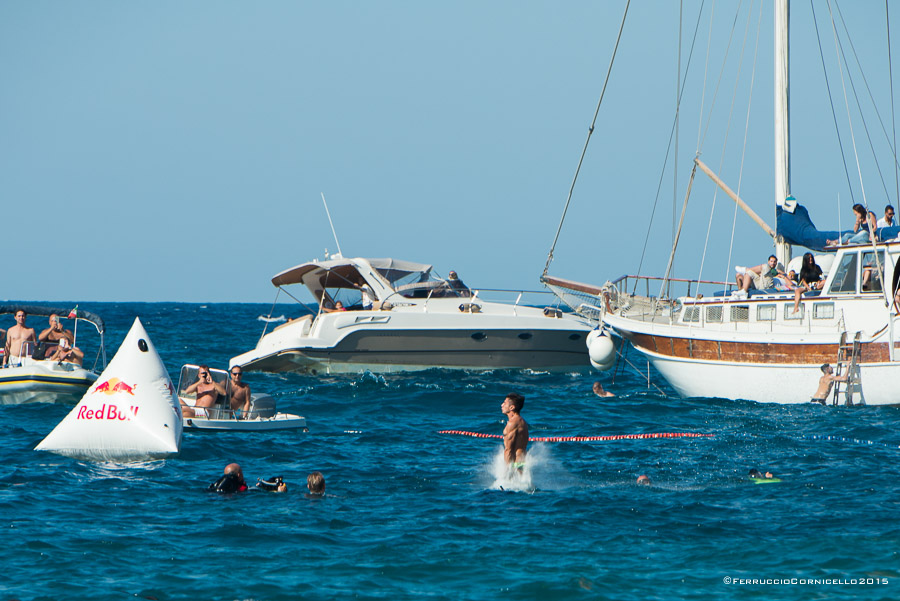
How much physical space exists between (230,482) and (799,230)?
599 inches

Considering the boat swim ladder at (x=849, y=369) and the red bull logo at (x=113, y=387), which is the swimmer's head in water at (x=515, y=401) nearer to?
the red bull logo at (x=113, y=387)

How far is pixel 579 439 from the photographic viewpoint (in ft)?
63.3

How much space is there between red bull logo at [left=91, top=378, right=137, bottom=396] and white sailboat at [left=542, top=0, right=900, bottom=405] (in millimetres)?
12362

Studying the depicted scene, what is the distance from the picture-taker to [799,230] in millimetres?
23500

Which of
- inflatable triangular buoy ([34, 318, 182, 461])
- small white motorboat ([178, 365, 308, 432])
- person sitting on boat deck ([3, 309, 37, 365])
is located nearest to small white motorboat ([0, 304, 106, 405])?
person sitting on boat deck ([3, 309, 37, 365])

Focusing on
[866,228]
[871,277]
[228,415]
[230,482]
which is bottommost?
[230,482]

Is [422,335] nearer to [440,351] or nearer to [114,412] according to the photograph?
[440,351]

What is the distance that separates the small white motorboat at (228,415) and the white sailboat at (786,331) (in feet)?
29.3

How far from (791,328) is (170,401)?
42.2 feet

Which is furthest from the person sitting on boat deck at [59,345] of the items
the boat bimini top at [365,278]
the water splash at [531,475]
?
the water splash at [531,475]

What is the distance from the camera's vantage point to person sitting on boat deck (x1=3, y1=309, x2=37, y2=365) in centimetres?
2236

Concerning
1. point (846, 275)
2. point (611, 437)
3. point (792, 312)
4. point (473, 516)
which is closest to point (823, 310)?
point (792, 312)

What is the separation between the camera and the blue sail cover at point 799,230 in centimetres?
2295

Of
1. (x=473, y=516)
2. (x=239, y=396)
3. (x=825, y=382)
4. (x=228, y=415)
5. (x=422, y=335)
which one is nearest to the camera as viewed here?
(x=473, y=516)
